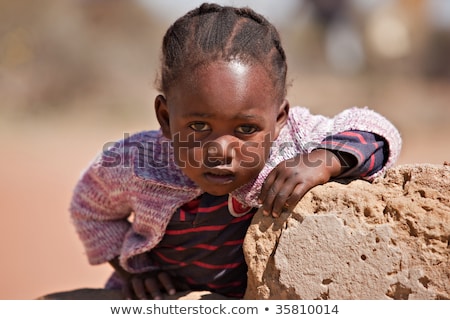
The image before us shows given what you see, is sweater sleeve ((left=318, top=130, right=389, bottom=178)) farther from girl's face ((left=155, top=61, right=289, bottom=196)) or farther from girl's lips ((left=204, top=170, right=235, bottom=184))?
girl's lips ((left=204, top=170, right=235, bottom=184))

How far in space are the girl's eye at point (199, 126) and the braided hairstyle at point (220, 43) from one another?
18 centimetres

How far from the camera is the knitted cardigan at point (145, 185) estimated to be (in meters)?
2.42

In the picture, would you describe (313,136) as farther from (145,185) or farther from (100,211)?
(100,211)

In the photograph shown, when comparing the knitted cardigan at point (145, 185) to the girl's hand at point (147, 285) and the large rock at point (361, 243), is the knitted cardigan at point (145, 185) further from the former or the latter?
the large rock at point (361, 243)

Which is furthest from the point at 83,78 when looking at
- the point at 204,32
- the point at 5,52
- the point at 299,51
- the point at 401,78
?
the point at 204,32

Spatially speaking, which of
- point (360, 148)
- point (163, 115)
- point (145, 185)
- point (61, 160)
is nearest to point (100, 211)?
point (145, 185)

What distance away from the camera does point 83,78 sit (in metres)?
14.1

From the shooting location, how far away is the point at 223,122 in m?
2.16

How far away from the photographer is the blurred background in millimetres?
6309

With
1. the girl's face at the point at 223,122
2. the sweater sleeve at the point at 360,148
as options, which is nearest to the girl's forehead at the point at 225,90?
the girl's face at the point at 223,122

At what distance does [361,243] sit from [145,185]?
0.96m

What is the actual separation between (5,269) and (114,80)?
31.8 ft

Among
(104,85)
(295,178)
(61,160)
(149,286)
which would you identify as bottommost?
(149,286)

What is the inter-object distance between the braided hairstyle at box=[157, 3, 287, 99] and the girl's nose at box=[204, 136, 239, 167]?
0.89ft
